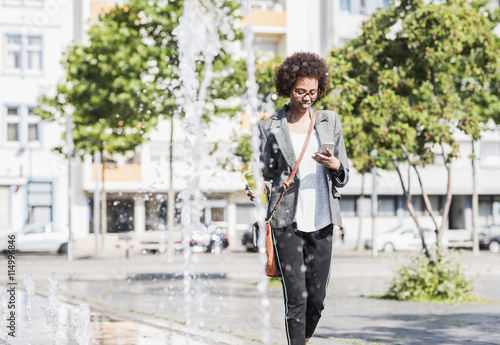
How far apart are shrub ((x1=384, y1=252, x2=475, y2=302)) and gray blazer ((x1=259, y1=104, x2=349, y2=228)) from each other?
7121mm

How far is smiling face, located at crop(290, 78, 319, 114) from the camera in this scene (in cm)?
482

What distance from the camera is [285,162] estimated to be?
4.71 meters

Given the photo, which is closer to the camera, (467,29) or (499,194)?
(467,29)

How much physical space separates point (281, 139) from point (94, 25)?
2259 centimetres

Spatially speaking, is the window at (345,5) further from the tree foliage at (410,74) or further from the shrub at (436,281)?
the shrub at (436,281)

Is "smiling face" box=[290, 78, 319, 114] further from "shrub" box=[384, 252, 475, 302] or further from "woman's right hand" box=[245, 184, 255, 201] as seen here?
"shrub" box=[384, 252, 475, 302]

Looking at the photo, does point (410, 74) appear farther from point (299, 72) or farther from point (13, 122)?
point (13, 122)

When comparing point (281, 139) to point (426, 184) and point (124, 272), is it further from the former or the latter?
point (426, 184)

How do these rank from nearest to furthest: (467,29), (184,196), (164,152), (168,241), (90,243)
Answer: (184,196) → (467,29) → (168,241) → (90,243) → (164,152)

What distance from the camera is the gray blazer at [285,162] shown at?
4.70 metres

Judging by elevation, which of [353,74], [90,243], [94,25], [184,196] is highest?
[94,25]

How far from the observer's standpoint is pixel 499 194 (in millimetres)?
50188

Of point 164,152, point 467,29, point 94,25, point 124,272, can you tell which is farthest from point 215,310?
point 164,152

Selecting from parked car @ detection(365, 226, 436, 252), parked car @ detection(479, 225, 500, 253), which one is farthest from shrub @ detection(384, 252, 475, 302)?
parked car @ detection(479, 225, 500, 253)
